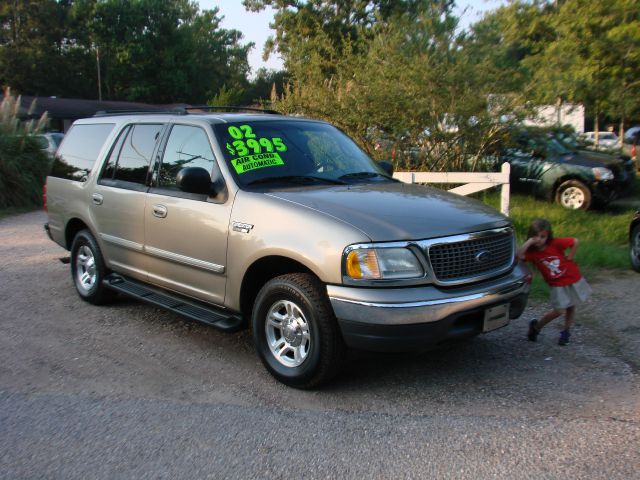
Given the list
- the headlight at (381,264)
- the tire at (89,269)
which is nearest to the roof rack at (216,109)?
the tire at (89,269)

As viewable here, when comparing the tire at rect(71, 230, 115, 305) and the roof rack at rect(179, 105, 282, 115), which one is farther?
the tire at rect(71, 230, 115, 305)

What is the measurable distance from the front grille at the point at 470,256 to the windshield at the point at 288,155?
1.28m

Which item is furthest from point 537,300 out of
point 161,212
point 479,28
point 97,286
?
point 479,28

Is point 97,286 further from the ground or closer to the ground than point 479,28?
closer to the ground

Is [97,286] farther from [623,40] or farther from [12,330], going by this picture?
[623,40]

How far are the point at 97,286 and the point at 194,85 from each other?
2169 inches

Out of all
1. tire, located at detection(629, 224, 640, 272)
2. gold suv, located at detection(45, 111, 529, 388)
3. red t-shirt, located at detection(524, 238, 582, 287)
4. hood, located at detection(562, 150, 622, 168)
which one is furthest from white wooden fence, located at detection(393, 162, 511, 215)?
hood, located at detection(562, 150, 622, 168)

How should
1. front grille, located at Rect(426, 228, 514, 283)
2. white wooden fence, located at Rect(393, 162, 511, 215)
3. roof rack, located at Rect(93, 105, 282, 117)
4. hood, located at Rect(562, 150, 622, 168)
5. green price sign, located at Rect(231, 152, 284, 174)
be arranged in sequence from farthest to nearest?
hood, located at Rect(562, 150, 622, 168) → white wooden fence, located at Rect(393, 162, 511, 215) → roof rack, located at Rect(93, 105, 282, 117) → green price sign, located at Rect(231, 152, 284, 174) → front grille, located at Rect(426, 228, 514, 283)

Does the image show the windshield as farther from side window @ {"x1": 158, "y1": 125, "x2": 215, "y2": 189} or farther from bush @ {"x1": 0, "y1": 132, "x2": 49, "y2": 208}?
bush @ {"x1": 0, "y1": 132, "x2": 49, "y2": 208}

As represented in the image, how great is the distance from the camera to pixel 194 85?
58469mm

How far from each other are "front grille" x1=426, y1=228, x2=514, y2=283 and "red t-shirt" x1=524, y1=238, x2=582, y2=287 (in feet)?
1.83

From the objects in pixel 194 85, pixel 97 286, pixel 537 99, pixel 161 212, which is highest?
pixel 194 85

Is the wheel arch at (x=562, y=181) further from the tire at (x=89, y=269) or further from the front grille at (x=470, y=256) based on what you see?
the tire at (x=89, y=269)

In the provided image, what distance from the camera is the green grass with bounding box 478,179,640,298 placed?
7.83 m
